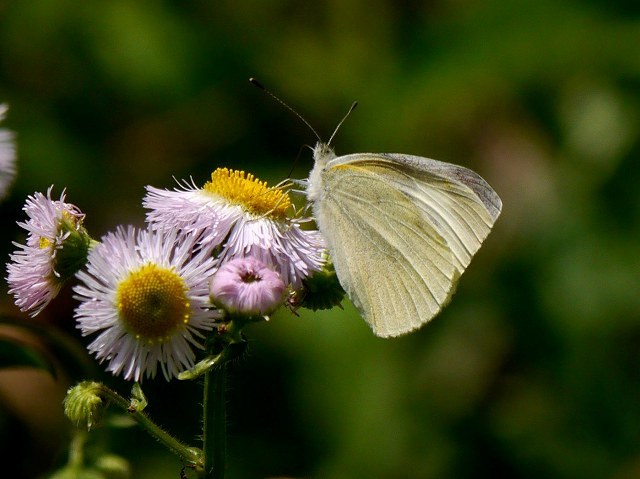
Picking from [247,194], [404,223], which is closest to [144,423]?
[247,194]

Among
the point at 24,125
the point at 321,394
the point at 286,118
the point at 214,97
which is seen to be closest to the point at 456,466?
the point at 321,394

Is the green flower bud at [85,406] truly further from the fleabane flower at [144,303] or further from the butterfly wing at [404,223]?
the butterfly wing at [404,223]

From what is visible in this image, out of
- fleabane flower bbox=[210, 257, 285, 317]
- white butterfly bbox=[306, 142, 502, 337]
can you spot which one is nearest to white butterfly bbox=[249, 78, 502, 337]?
white butterfly bbox=[306, 142, 502, 337]

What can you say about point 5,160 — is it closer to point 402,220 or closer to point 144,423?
point 144,423

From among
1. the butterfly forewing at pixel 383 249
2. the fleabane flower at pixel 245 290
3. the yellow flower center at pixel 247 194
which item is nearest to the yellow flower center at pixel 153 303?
the fleabane flower at pixel 245 290

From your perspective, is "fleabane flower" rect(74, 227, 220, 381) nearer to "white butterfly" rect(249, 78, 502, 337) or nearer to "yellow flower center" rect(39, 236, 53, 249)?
"yellow flower center" rect(39, 236, 53, 249)

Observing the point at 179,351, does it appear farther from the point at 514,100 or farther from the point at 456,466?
the point at 514,100
